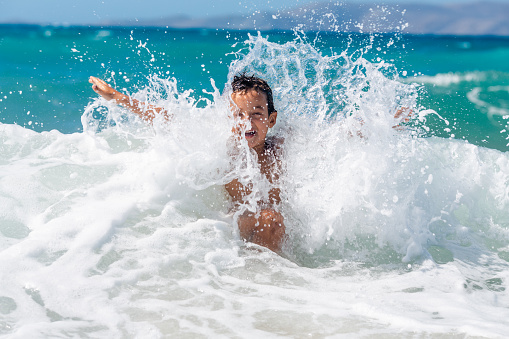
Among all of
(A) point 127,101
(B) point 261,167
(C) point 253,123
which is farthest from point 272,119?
(A) point 127,101

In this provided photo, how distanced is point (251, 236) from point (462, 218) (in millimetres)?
1802

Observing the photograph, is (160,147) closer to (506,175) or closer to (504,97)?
(506,175)

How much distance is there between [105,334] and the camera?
1962 mm

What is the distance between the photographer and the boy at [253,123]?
3129 millimetres

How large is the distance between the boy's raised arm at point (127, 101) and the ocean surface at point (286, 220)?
0.39 feet

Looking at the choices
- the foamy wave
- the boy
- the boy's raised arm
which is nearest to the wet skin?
the boy

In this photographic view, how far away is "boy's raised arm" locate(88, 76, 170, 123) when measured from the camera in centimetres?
345

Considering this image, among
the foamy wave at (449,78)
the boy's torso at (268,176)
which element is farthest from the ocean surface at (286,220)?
the foamy wave at (449,78)

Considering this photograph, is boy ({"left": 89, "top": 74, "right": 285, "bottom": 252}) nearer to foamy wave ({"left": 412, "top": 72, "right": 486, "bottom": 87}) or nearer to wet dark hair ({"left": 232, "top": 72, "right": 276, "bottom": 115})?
wet dark hair ({"left": 232, "top": 72, "right": 276, "bottom": 115})

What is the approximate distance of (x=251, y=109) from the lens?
3355 millimetres

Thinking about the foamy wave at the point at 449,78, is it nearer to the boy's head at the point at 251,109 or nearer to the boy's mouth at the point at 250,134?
the boy's head at the point at 251,109

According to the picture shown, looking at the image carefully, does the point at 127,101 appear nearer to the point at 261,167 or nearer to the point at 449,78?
the point at 261,167

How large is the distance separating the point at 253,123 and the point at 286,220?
27.7 inches

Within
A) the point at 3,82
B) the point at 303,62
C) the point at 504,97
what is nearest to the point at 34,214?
the point at 303,62
